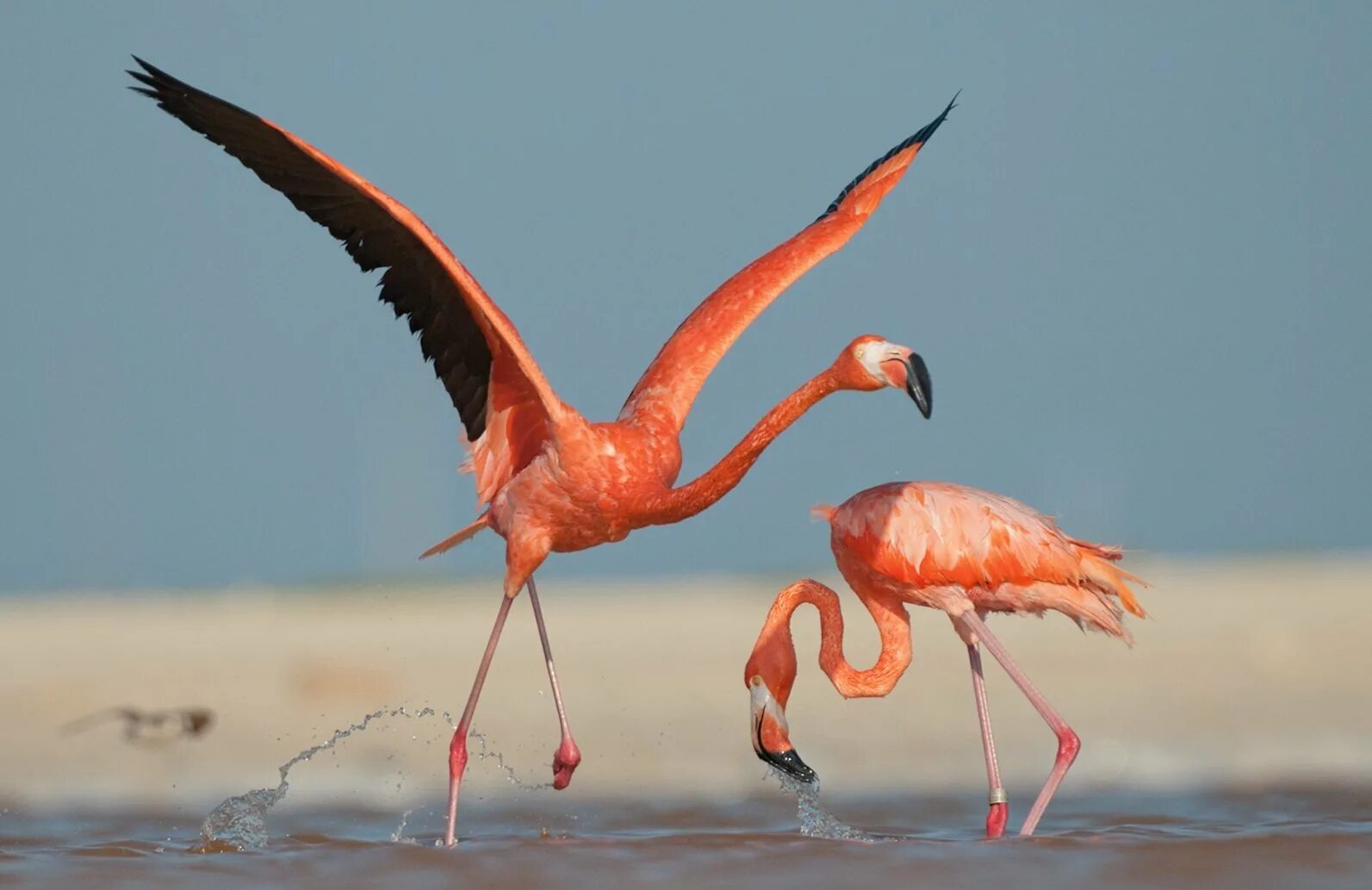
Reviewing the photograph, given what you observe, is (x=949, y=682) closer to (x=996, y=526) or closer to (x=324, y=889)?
(x=996, y=526)

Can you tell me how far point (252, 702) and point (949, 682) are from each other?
17.0ft


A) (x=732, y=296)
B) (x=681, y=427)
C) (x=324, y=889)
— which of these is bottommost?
(x=324, y=889)

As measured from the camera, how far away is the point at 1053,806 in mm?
11742

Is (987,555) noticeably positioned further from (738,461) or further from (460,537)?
(460,537)

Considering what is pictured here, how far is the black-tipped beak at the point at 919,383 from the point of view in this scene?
813 centimetres

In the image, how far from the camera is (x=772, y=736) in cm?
959

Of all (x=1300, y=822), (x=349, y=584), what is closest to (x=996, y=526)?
(x=1300, y=822)

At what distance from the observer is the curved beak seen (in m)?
9.52

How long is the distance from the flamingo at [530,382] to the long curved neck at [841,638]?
786 mm

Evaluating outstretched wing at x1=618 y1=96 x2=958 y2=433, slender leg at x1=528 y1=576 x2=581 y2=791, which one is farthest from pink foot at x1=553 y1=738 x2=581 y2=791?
outstretched wing at x1=618 y1=96 x2=958 y2=433

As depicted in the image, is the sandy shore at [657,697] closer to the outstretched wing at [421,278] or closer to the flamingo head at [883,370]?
the outstretched wing at [421,278]

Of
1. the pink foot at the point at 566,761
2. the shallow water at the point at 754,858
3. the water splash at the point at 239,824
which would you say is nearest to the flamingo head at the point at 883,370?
the shallow water at the point at 754,858

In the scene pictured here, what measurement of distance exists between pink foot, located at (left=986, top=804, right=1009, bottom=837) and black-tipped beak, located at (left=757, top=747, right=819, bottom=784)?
775 millimetres

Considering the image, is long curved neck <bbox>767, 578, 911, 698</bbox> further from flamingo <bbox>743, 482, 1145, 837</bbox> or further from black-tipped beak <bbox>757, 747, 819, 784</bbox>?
black-tipped beak <bbox>757, 747, 819, 784</bbox>
